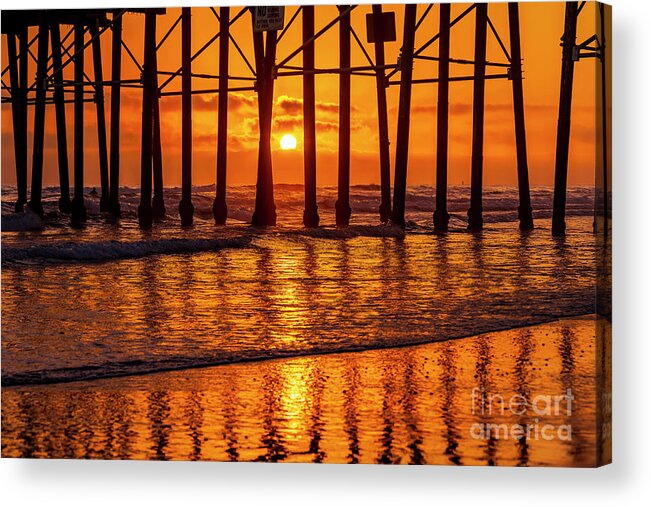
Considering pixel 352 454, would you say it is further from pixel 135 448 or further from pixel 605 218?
pixel 605 218

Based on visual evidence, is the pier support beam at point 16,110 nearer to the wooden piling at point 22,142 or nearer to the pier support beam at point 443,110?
the wooden piling at point 22,142

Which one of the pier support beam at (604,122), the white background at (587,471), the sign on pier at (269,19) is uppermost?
the sign on pier at (269,19)

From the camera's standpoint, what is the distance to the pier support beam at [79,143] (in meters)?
15.6

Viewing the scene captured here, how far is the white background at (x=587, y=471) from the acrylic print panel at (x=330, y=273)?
10 centimetres

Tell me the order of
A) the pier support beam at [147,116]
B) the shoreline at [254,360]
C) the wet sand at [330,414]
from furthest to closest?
the pier support beam at [147,116]
the shoreline at [254,360]
the wet sand at [330,414]

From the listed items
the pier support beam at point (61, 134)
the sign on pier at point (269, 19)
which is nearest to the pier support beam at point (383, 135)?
the pier support beam at point (61, 134)

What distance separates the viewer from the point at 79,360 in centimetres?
830

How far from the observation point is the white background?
680 cm

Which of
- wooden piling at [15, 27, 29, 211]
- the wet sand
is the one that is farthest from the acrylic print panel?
wooden piling at [15, 27, 29, 211]

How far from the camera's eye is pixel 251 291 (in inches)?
447

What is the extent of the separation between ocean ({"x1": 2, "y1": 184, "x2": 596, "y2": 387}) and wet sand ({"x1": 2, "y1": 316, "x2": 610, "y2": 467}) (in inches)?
21.7

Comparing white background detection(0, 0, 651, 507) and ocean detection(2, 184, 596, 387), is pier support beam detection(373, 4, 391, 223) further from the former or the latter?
white background detection(0, 0, 651, 507)

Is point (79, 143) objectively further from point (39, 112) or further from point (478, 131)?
point (478, 131)

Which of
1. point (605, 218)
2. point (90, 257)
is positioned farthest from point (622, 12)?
point (90, 257)
